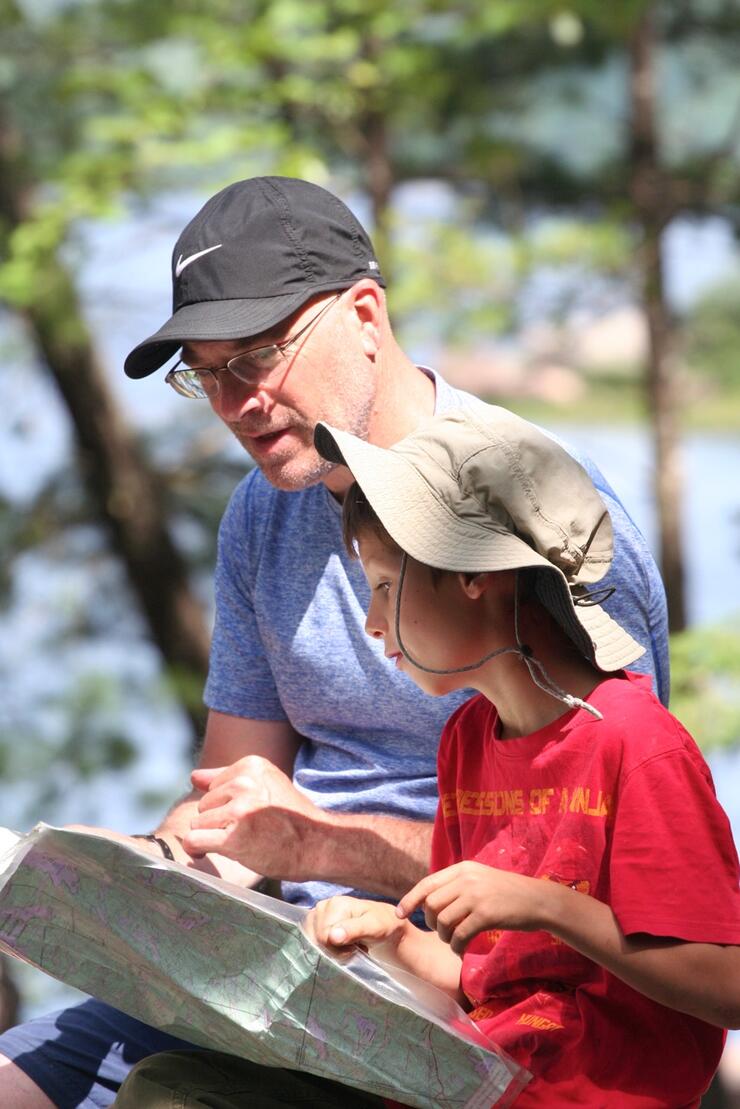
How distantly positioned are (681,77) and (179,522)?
9.76 ft

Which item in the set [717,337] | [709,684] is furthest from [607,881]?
[717,337]

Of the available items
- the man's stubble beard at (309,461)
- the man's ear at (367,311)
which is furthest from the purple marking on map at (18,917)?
the man's ear at (367,311)

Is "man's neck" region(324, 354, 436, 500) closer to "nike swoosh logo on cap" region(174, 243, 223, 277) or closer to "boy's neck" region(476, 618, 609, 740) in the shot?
"nike swoosh logo on cap" region(174, 243, 223, 277)

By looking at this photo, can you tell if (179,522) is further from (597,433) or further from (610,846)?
(610,846)

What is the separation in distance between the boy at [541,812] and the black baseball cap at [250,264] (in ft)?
1.12

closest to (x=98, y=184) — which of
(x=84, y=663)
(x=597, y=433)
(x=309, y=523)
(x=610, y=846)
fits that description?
(x=84, y=663)

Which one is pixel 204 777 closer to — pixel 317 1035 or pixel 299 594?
pixel 299 594

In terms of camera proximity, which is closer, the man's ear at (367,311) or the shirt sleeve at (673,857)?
the shirt sleeve at (673,857)

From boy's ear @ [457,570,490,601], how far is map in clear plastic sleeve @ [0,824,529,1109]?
372 millimetres

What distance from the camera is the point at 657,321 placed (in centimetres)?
602

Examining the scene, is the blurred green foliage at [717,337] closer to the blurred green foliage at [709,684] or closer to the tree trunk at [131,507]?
the blurred green foliage at [709,684]

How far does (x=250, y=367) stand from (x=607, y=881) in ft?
2.81

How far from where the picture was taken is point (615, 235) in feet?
19.3

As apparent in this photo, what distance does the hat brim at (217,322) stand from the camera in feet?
6.15
